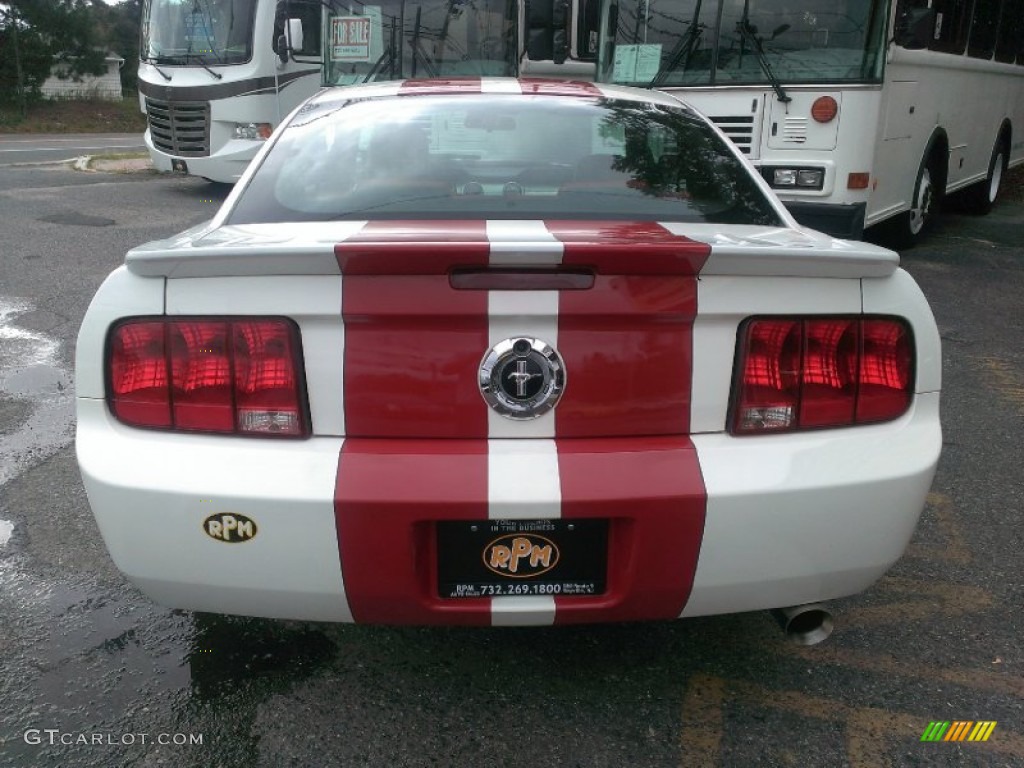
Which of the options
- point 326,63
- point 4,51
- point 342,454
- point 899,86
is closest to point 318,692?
point 342,454

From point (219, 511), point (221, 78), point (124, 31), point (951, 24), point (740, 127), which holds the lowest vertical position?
point (219, 511)

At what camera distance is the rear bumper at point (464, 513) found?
1921 mm

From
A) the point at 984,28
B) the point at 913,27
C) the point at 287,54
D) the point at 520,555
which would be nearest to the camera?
the point at 520,555

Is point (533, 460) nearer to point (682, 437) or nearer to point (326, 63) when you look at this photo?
→ point (682, 437)

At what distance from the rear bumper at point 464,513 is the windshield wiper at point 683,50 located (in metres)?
5.74

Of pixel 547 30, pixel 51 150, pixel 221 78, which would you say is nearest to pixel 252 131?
pixel 221 78

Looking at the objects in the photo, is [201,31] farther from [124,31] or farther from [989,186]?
Answer: [124,31]

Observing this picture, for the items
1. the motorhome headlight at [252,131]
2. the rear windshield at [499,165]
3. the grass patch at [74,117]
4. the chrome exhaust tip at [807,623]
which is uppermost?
the rear windshield at [499,165]

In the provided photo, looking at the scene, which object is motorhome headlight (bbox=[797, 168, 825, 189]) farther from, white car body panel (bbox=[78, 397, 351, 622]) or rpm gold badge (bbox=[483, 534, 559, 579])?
white car body panel (bbox=[78, 397, 351, 622])

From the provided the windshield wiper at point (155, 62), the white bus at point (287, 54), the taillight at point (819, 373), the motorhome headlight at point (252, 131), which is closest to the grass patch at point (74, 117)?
the windshield wiper at point (155, 62)

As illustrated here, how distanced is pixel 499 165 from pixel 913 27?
5.09 meters

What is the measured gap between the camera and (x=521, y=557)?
2.02m

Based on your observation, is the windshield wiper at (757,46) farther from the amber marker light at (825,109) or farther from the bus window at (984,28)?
the bus window at (984,28)

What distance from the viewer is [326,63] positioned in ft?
31.0
